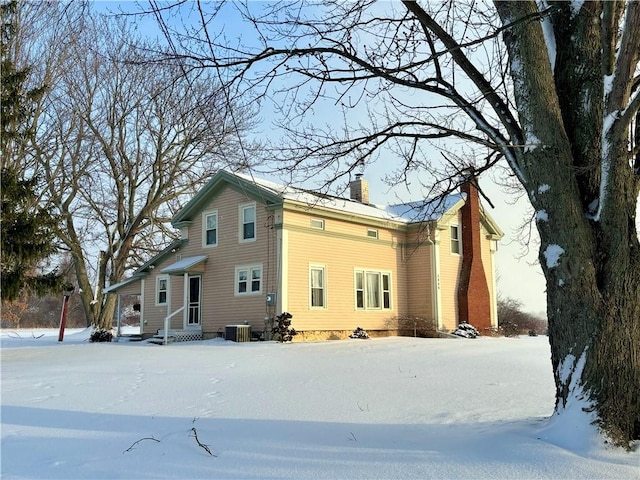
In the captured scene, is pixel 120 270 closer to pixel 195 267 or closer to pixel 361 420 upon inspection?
pixel 195 267

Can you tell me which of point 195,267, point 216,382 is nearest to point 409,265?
point 195,267

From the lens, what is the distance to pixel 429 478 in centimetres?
380

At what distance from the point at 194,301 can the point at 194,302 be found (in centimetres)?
7

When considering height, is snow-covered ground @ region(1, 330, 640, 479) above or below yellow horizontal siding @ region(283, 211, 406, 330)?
below

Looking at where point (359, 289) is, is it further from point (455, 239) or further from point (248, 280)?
point (455, 239)

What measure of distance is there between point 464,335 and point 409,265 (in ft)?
11.5

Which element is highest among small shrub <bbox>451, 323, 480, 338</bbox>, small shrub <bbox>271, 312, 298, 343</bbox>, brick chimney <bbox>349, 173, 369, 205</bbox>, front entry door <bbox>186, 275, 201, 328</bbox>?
brick chimney <bbox>349, 173, 369, 205</bbox>

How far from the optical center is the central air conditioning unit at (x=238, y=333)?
17.5m

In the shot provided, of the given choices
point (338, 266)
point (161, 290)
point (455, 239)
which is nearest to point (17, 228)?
point (161, 290)

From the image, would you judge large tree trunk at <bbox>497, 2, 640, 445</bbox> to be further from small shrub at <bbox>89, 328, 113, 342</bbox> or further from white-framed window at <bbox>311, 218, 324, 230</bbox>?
small shrub at <bbox>89, 328, 113, 342</bbox>

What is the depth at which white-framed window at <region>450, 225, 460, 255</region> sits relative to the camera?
74.8 ft

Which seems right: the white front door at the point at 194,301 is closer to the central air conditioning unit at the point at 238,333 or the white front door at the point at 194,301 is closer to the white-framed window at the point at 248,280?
the white-framed window at the point at 248,280

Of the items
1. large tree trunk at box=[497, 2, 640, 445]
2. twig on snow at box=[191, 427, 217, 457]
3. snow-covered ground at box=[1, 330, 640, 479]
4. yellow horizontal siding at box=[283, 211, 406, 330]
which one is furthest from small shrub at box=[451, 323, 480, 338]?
twig on snow at box=[191, 427, 217, 457]

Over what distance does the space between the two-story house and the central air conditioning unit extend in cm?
36
